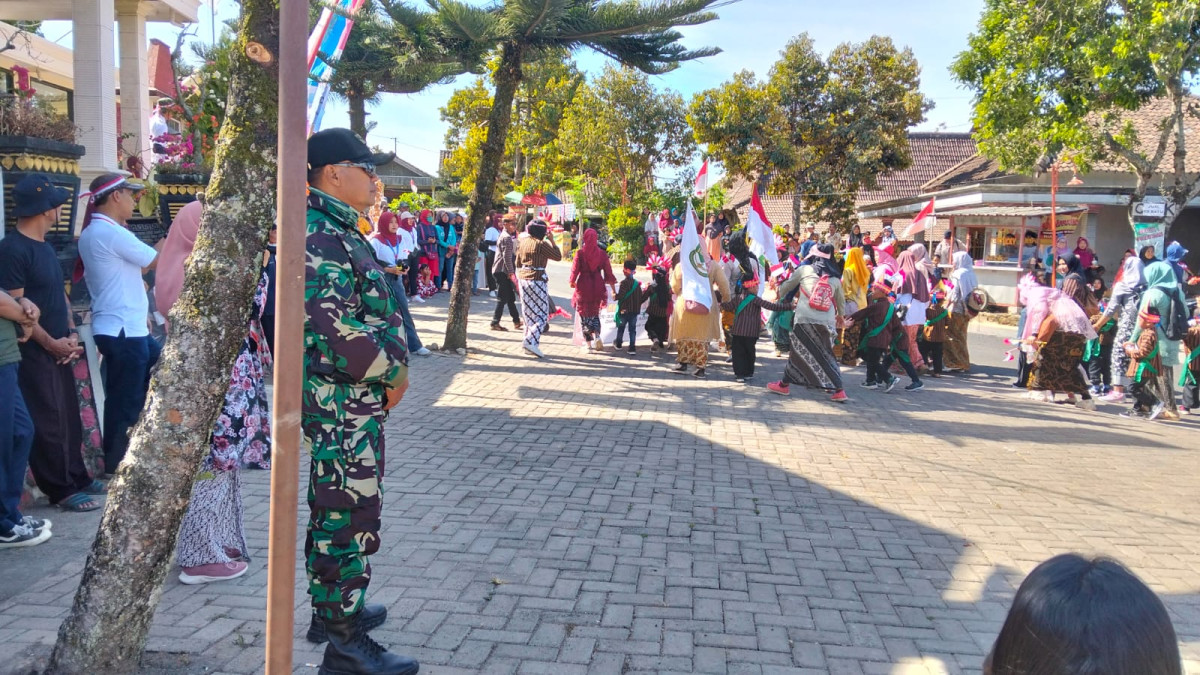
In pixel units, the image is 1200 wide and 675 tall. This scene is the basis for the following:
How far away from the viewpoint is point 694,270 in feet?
34.3

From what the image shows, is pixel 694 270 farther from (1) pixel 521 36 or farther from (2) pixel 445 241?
(2) pixel 445 241

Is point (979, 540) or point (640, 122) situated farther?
point (640, 122)

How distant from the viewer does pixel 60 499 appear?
5.04m

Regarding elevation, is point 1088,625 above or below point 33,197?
below

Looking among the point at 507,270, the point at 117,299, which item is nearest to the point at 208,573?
the point at 117,299

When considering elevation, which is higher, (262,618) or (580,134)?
(580,134)

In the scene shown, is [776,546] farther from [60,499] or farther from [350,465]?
[60,499]

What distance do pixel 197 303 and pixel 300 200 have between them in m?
1.14

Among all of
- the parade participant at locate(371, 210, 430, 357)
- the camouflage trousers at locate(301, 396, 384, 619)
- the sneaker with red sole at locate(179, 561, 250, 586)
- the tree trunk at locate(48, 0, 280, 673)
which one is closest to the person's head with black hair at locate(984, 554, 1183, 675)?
the camouflage trousers at locate(301, 396, 384, 619)

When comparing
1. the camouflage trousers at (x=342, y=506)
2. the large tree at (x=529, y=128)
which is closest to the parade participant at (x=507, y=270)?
the camouflage trousers at (x=342, y=506)

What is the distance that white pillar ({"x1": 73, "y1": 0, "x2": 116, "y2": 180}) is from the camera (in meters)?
11.0

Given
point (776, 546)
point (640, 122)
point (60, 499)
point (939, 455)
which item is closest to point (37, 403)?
point (60, 499)

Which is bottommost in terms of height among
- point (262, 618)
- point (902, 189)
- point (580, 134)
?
point (262, 618)

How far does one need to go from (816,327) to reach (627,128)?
1151 inches
